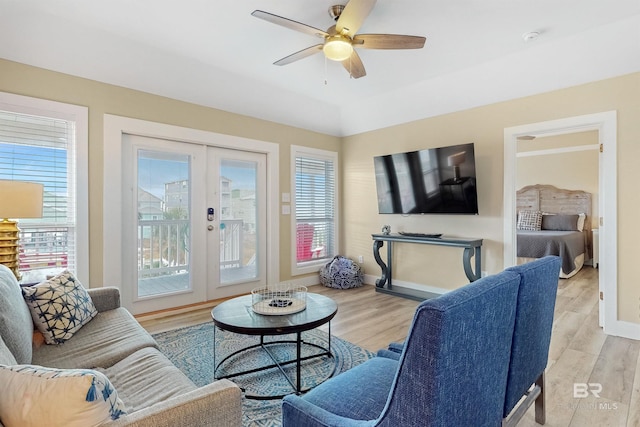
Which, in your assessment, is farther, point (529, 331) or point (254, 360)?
point (254, 360)

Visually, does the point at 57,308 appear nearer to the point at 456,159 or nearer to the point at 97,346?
the point at 97,346

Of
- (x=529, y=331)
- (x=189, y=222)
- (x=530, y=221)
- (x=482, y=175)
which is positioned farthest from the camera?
(x=530, y=221)

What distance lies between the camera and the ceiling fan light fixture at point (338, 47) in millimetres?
2412

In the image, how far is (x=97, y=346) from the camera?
179 cm

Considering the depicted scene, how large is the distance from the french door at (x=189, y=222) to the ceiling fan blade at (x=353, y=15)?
2.25 metres

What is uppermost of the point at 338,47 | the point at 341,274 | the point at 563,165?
the point at 338,47

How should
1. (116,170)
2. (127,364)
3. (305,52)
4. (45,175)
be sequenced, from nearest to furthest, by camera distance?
(127,364)
(305,52)
(45,175)
(116,170)

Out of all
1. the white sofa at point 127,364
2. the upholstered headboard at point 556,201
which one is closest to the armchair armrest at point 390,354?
the white sofa at point 127,364

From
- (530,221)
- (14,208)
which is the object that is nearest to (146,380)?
(14,208)

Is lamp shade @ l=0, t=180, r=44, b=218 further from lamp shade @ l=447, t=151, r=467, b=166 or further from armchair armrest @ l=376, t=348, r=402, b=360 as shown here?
lamp shade @ l=447, t=151, r=467, b=166

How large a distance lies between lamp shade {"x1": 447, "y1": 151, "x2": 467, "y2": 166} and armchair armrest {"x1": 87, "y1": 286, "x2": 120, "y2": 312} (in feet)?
11.7

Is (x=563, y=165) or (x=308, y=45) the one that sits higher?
(x=308, y=45)

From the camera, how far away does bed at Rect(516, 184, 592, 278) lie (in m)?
5.38
